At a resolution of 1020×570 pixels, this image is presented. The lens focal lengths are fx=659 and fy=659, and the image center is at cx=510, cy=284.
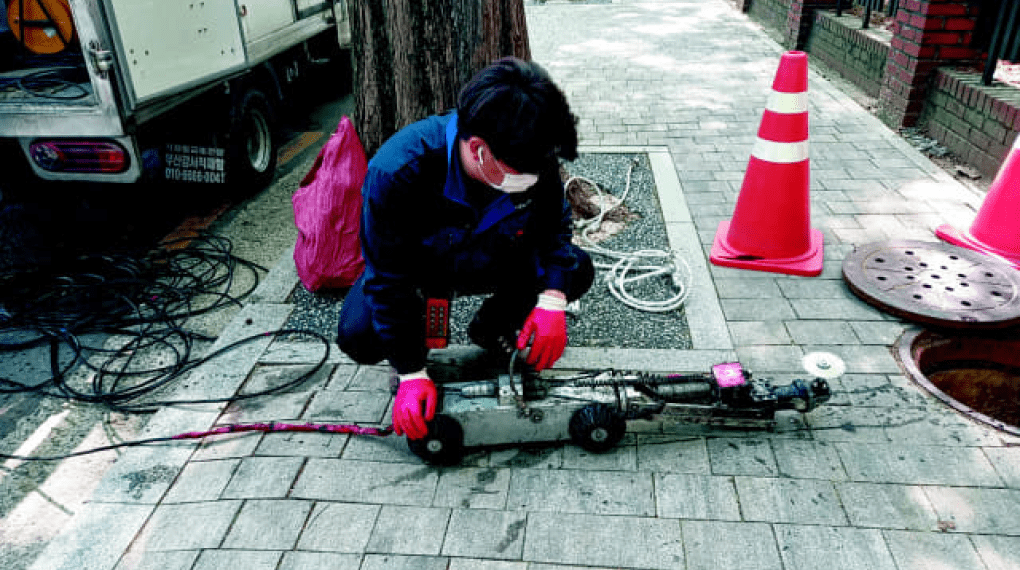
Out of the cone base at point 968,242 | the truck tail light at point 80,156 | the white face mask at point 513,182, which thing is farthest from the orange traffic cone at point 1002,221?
the truck tail light at point 80,156

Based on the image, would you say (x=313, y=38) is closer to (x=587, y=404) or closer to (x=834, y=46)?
(x=834, y=46)

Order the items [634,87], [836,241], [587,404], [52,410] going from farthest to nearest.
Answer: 1. [634,87]
2. [836,241]
3. [52,410]
4. [587,404]

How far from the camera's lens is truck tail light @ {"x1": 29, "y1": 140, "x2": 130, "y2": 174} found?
13.3ft

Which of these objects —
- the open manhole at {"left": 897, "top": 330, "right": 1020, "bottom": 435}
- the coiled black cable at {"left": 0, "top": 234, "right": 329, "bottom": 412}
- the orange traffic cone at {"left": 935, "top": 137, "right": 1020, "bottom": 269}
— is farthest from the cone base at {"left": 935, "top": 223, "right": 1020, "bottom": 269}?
the coiled black cable at {"left": 0, "top": 234, "right": 329, "bottom": 412}

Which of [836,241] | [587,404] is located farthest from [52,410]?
[836,241]

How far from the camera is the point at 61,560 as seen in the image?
204 cm

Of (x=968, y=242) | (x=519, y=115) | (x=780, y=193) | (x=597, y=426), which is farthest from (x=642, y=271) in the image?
(x=519, y=115)

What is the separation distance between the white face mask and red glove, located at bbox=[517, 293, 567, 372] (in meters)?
0.53

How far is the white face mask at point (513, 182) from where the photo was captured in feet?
6.28

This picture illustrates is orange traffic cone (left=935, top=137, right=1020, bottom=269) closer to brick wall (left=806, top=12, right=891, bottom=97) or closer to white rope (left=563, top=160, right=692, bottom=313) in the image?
white rope (left=563, top=160, right=692, bottom=313)

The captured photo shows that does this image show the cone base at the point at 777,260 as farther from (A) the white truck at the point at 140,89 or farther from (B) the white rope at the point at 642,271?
(A) the white truck at the point at 140,89

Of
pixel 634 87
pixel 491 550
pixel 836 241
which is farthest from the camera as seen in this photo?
pixel 634 87

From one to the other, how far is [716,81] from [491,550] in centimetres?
665

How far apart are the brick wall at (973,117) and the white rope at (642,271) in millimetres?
2609
